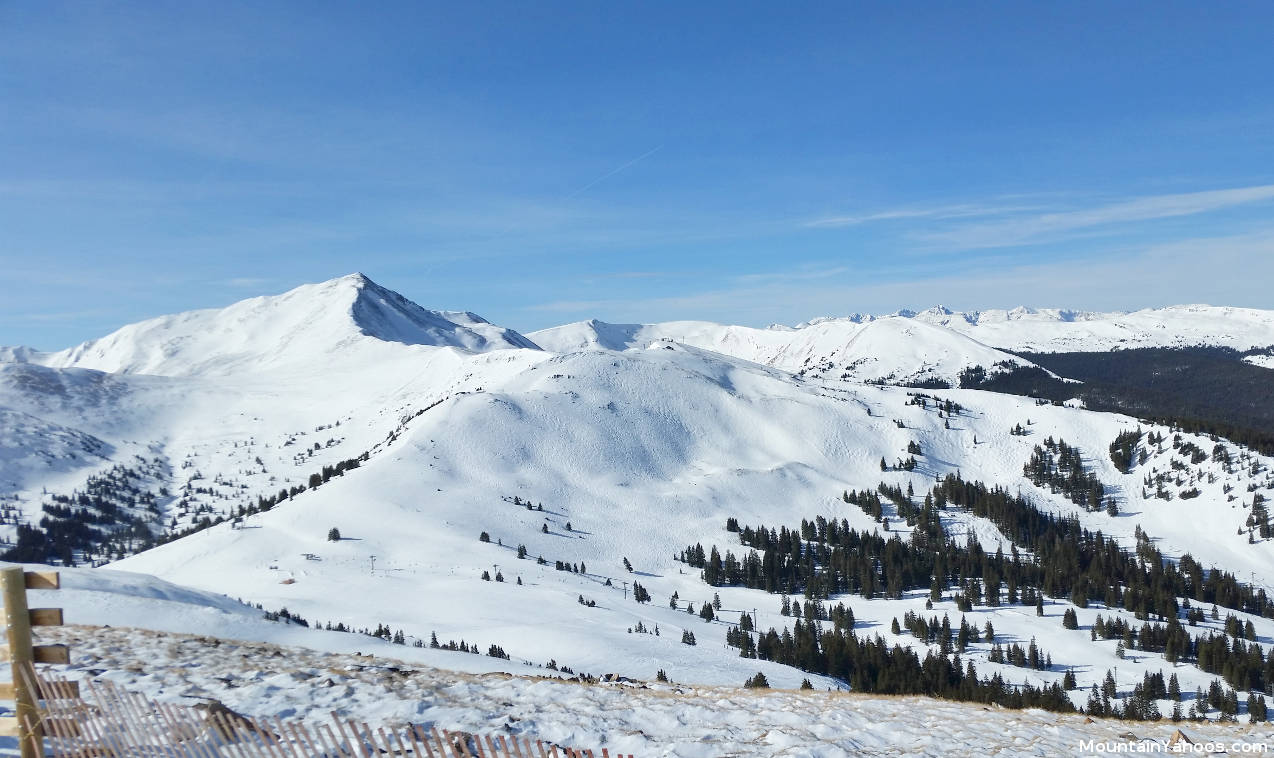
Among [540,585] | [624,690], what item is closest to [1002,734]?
[624,690]

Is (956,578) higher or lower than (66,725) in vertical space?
lower

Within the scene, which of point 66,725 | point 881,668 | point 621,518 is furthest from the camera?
point 621,518

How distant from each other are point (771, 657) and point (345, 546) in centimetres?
5956

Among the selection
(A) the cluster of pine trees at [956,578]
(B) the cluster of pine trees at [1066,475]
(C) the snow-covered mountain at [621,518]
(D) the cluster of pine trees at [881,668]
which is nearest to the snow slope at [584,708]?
(C) the snow-covered mountain at [621,518]

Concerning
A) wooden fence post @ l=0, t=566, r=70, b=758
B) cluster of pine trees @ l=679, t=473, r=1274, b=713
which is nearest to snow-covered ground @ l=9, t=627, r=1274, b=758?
wooden fence post @ l=0, t=566, r=70, b=758

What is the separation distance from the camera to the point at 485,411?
164 m

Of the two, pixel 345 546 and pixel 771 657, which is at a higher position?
pixel 345 546

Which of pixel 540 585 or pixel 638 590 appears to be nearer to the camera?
pixel 540 585

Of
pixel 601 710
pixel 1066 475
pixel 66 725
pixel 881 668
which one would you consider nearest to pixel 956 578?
pixel 881 668

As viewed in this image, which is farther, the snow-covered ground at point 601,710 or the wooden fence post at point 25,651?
the snow-covered ground at point 601,710

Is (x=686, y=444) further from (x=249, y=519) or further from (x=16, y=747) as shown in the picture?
(x=16, y=747)

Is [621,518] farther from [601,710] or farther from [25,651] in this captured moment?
[25,651]

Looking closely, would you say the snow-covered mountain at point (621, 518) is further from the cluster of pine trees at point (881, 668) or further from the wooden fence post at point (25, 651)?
the wooden fence post at point (25, 651)

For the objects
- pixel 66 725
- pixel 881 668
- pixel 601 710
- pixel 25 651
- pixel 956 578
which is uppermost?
pixel 25 651
